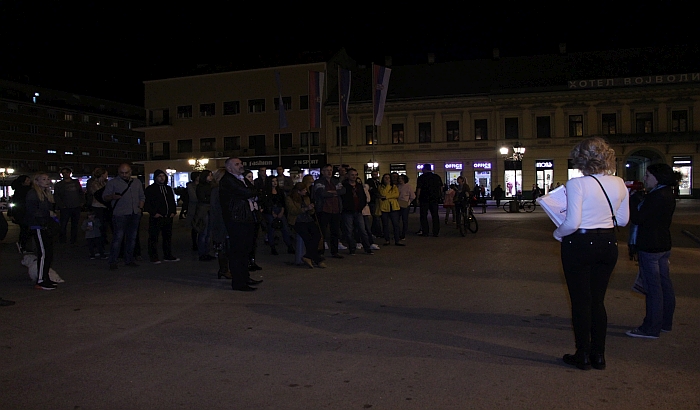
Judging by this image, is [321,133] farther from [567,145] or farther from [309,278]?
[309,278]

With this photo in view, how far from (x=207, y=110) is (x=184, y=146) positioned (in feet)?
14.4

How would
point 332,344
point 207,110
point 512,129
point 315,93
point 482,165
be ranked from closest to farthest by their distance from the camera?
point 332,344
point 315,93
point 512,129
point 482,165
point 207,110

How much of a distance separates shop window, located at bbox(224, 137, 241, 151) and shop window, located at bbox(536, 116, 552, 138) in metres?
27.0

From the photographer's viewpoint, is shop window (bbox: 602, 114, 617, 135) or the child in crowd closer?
the child in crowd

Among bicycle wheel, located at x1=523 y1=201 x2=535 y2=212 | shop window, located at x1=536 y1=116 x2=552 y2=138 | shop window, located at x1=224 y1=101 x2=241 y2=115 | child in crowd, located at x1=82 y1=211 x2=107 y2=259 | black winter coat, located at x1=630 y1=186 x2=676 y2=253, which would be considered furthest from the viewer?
shop window, located at x1=224 y1=101 x2=241 y2=115

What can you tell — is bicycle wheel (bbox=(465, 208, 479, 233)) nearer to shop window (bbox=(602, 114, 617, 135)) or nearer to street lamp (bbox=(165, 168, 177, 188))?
shop window (bbox=(602, 114, 617, 135))

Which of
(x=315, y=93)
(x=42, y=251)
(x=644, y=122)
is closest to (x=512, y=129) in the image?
(x=644, y=122)

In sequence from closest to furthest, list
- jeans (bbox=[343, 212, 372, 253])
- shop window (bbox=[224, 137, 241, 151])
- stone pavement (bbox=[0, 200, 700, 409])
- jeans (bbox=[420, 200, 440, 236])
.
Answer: stone pavement (bbox=[0, 200, 700, 409])
jeans (bbox=[343, 212, 372, 253])
jeans (bbox=[420, 200, 440, 236])
shop window (bbox=[224, 137, 241, 151])

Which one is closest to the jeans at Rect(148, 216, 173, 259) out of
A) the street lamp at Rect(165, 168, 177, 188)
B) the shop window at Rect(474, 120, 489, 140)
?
the shop window at Rect(474, 120, 489, 140)

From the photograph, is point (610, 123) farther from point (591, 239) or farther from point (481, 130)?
point (591, 239)

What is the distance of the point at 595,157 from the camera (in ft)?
16.1

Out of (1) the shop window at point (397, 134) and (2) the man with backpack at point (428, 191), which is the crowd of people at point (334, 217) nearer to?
(2) the man with backpack at point (428, 191)

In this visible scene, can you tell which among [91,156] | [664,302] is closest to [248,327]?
[664,302]

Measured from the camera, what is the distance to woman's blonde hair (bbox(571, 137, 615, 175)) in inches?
193
